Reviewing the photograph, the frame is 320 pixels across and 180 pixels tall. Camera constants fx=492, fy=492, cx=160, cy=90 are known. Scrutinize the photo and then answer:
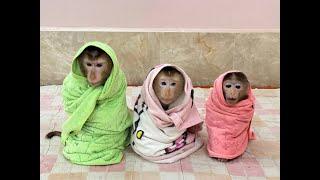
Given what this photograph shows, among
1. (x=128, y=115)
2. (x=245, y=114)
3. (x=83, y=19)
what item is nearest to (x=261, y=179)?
(x=245, y=114)

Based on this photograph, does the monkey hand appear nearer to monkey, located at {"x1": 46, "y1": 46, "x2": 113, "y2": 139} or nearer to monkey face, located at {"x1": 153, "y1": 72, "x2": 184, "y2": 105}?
monkey face, located at {"x1": 153, "y1": 72, "x2": 184, "y2": 105}

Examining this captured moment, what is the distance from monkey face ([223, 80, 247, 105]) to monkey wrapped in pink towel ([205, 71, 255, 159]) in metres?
0.02

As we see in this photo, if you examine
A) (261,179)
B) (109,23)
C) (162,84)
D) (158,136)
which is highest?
(109,23)

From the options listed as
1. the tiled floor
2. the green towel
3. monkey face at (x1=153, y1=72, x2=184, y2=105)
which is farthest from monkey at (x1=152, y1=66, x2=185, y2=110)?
the tiled floor

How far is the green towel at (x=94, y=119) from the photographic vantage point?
6.06 ft

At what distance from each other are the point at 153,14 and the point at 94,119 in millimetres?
1085

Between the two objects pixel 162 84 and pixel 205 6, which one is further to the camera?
pixel 205 6

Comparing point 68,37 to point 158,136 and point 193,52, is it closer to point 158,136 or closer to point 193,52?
point 193,52

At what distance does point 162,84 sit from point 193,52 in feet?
3.39

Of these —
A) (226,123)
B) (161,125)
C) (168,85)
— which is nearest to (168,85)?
(168,85)

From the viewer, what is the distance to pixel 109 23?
2814mm

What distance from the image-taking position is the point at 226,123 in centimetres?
190

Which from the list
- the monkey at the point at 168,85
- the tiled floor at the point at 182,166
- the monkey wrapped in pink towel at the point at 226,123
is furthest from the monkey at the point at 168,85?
the tiled floor at the point at 182,166

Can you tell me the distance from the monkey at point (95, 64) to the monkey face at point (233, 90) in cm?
44
